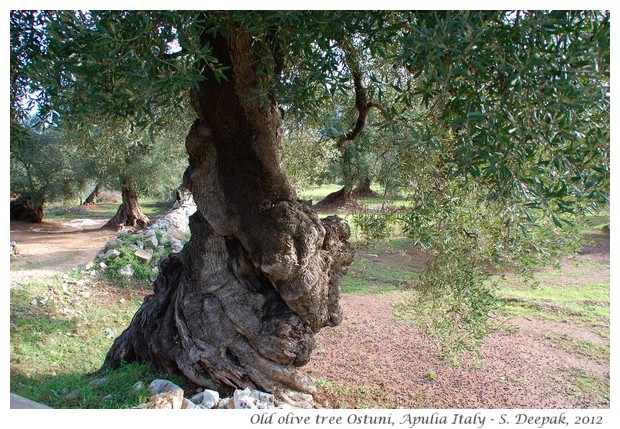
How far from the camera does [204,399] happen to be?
4.42 m

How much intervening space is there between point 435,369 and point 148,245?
7711mm

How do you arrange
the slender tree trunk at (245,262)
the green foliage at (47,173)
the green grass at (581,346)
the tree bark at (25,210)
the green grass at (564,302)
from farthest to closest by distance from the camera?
the tree bark at (25,210)
the green foliage at (47,173)
the green grass at (564,302)
the green grass at (581,346)
the slender tree trunk at (245,262)

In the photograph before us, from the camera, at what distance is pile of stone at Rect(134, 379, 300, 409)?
4.07 meters

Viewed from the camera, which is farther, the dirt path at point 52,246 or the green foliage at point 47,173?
the green foliage at point 47,173

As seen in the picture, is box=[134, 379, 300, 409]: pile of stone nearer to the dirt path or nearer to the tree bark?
the dirt path

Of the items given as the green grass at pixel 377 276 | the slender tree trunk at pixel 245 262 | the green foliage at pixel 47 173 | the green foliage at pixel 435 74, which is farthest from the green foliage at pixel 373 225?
the green foliage at pixel 47 173

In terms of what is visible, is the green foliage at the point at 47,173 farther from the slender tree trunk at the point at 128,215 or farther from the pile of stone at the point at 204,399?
the pile of stone at the point at 204,399

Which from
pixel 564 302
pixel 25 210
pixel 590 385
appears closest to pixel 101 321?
pixel 590 385

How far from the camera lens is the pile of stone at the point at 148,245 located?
10453 mm

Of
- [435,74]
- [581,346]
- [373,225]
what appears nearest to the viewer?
[435,74]

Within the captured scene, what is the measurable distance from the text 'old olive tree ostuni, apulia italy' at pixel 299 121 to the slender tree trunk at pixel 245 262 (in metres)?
0.02

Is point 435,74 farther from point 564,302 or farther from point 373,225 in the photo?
point 564,302
